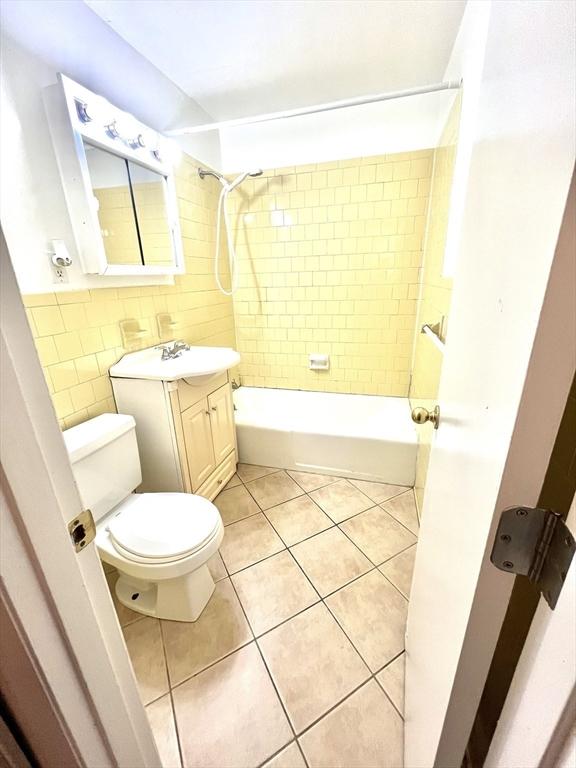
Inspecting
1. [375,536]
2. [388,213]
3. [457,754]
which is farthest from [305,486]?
[388,213]

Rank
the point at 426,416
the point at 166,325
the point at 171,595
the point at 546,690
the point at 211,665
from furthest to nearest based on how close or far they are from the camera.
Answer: the point at 166,325 → the point at 171,595 → the point at 211,665 → the point at 426,416 → the point at 546,690

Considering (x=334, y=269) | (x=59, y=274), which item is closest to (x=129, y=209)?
(x=59, y=274)

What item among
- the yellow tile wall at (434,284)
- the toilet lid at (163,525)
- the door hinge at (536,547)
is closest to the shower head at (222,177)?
the yellow tile wall at (434,284)

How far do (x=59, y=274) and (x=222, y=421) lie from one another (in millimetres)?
1124

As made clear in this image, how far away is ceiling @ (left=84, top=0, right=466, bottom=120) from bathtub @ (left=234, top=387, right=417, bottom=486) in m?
2.10

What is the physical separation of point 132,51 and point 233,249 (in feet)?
3.92

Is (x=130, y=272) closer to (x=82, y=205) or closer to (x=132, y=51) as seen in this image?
(x=82, y=205)

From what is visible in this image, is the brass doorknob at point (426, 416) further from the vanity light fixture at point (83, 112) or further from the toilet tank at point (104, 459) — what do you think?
the vanity light fixture at point (83, 112)

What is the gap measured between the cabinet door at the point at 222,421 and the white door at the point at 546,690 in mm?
1633

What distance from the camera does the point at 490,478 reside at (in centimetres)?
38

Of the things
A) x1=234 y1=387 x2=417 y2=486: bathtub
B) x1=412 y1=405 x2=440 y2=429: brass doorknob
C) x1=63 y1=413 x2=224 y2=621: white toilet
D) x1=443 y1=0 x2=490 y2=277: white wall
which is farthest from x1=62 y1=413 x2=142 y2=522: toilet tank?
x1=443 y1=0 x2=490 y2=277: white wall

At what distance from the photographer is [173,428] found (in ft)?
4.99

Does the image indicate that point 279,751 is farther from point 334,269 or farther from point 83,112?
point 334,269

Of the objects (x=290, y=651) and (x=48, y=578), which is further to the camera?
(x=290, y=651)
